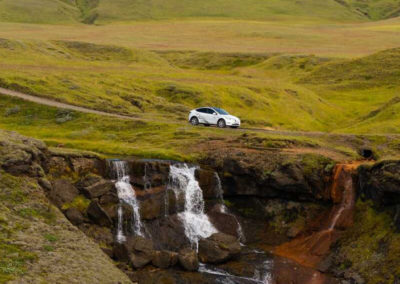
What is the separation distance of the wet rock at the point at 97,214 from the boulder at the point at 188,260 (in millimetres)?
6103

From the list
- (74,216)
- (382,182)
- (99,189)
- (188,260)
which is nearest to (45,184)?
(74,216)

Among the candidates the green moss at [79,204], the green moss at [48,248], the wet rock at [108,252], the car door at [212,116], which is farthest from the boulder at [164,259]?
the car door at [212,116]

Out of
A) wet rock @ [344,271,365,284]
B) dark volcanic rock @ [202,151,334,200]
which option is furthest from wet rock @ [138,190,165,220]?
wet rock @ [344,271,365,284]

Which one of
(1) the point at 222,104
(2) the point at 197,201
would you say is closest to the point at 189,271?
(2) the point at 197,201

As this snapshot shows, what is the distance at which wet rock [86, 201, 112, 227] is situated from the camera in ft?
124

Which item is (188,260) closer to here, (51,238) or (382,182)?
(51,238)

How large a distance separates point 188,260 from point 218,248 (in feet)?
9.92

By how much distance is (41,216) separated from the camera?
3253 cm

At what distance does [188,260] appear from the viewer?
35594 mm

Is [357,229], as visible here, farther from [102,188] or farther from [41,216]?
[41,216]

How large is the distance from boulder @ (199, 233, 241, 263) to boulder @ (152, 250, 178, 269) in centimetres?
260

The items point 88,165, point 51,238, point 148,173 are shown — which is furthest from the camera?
point 148,173

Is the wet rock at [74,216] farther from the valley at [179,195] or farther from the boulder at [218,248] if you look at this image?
the boulder at [218,248]

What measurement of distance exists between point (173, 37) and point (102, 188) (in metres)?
153
